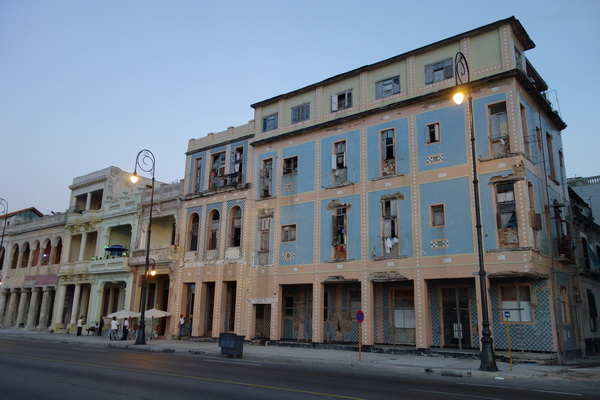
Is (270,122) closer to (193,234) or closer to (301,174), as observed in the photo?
(301,174)

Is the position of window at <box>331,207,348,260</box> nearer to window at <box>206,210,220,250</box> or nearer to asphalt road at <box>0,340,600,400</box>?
window at <box>206,210,220,250</box>

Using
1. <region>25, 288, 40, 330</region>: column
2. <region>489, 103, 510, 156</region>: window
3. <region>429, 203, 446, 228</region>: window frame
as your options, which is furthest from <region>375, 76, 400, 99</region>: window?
<region>25, 288, 40, 330</region>: column

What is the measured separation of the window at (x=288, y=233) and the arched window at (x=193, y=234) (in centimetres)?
837

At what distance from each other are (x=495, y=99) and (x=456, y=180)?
4.32 m

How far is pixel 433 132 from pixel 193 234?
19757mm

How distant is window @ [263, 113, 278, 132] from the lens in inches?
1304

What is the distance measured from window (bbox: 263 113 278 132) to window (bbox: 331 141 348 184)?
5.77 metres

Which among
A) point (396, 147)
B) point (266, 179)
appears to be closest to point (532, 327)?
point (396, 147)

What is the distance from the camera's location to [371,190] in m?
26.7

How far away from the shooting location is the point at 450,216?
77.1 ft

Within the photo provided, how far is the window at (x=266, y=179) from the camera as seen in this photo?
32219mm

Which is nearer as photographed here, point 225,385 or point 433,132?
point 225,385

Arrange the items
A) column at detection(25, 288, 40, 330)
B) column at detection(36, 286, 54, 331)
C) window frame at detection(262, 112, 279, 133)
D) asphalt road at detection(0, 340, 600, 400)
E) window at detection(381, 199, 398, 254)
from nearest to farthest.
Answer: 1. asphalt road at detection(0, 340, 600, 400)
2. window at detection(381, 199, 398, 254)
3. window frame at detection(262, 112, 279, 133)
4. column at detection(36, 286, 54, 331)
5. column at detection(25, 288, 40, 330)

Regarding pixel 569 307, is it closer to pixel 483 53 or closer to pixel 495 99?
pixel 495 99
